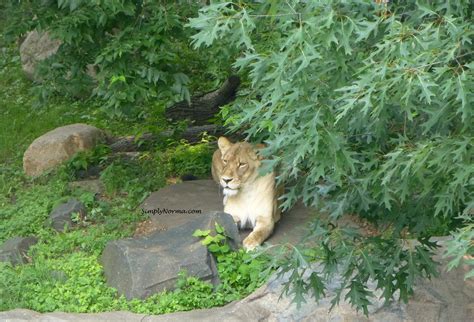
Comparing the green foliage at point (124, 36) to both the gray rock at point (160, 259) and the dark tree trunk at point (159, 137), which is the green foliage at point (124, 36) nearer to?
the gray rock at point (160, 259)

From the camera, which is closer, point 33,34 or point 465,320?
point 465,320

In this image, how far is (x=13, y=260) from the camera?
8.72 m

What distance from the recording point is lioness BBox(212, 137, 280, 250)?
8750 millimetres

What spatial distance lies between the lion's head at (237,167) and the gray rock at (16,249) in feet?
6.38

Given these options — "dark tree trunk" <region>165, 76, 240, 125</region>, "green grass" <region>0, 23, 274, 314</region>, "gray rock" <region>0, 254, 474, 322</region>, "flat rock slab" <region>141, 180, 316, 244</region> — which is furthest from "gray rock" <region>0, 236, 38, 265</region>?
"dark tree trunk" <region>165, 76, 240, 125</region>

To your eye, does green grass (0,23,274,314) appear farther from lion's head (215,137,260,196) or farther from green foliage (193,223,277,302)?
lion's head (215,137,260,196)

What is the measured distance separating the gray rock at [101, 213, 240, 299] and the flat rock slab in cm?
48

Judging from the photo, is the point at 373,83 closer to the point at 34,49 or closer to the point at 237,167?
the point at 237,167

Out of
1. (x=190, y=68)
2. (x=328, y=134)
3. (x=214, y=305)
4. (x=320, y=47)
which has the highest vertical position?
(x=320, y=47)

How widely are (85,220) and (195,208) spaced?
1.14 metres

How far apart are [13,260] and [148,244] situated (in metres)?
1.31

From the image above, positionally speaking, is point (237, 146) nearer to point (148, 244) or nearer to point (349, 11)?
point (148, 244)

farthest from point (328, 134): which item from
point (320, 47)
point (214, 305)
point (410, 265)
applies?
point (214, 305)

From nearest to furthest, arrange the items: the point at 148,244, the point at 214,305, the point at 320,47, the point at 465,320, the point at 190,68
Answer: the point at 320,47, the point at 465,320, the point at 214,305, the point at 148,244, the point at 190,68
